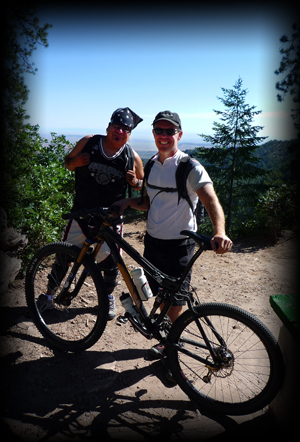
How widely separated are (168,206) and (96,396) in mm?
1703

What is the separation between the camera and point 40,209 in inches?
179

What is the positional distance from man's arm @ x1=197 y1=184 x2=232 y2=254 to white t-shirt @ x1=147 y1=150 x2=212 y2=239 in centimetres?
15

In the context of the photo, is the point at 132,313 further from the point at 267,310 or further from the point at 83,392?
the point at 267,310

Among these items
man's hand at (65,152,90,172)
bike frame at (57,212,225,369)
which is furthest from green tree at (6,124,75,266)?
bike frame at (57,212,225,369)

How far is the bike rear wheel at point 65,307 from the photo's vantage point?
269 centimetres

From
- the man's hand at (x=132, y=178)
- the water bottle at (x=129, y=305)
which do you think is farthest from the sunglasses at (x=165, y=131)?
the water bottle at (x=129, y=305)

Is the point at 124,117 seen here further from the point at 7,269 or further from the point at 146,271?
the point at 7,269

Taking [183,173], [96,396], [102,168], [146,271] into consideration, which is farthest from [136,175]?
[96,396]

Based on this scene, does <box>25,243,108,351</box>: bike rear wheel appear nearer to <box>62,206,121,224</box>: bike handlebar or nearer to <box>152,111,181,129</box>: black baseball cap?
<box>62,206,121,224</box>: bike handlebar

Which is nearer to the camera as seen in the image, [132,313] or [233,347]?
[132,313]

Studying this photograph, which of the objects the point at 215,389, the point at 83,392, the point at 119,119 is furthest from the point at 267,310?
the point at 119,119

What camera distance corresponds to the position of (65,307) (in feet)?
9.87

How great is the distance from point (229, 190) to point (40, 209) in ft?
57.2

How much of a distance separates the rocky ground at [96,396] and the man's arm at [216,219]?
1369mm
